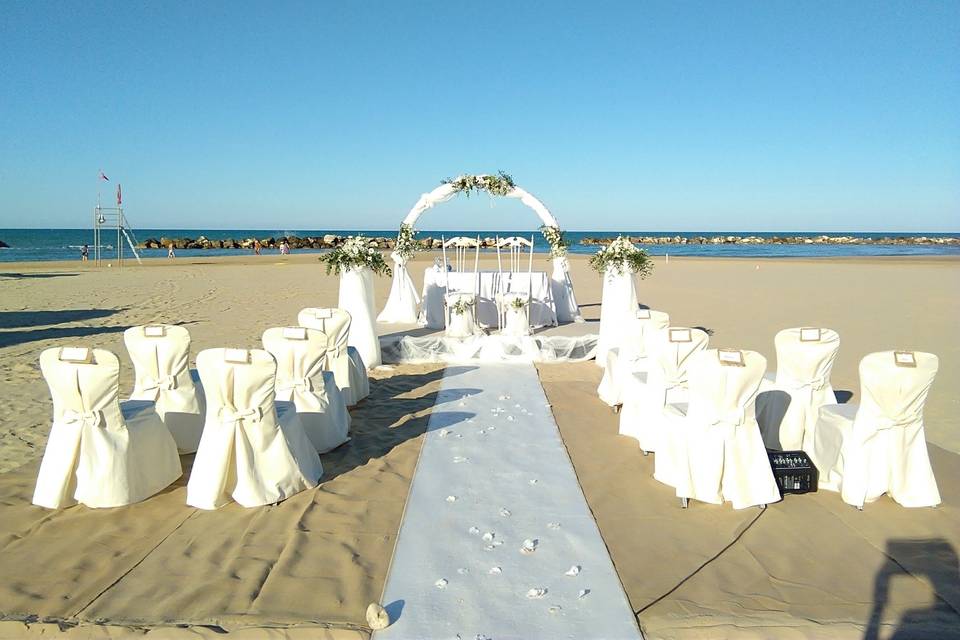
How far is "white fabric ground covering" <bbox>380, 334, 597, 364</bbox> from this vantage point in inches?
366

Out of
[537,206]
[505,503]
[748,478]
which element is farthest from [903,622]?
[537,206]

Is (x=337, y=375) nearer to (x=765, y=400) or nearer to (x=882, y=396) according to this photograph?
(x=765, y=400)

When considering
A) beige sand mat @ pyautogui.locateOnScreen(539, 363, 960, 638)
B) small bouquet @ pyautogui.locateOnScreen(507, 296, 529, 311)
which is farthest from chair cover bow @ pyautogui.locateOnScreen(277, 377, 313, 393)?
small bouquet @ pyautogui.locateOnScreen(507, 296, 529, 311)

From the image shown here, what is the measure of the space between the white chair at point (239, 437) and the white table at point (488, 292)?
21.6 ft

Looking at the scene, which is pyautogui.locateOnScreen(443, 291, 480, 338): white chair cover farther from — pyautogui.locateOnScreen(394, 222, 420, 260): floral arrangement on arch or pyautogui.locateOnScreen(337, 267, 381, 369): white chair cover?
pyautogui.locateOnScreen(394, 222, 420, 260): floral arrangement on arch

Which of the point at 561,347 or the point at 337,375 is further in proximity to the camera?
the point at 561,347

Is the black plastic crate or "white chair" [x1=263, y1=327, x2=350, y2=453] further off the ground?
"white chair" [x1=263, y1=327, x2=350, y2=453]

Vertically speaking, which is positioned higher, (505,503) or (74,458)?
(74,458)

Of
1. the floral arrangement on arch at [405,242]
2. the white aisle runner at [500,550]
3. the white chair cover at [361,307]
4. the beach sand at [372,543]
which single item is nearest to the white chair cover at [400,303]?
the floral arrangement on arch at [405,242]

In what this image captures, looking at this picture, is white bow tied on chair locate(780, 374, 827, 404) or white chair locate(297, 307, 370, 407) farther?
white chair locate(297, 307, 370, 407)

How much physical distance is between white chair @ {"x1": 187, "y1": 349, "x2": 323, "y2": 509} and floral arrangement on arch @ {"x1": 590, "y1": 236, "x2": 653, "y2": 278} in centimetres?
606

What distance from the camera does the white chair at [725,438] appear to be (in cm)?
422

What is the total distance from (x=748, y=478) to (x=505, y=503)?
5.58ft

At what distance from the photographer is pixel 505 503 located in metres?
4.34
